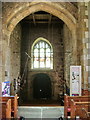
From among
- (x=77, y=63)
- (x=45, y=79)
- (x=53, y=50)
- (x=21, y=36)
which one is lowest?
(x=45, y=79)

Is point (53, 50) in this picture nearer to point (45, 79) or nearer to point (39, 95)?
point (45, 79)

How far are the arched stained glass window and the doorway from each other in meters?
0.70

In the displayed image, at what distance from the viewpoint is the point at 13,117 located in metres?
5.39

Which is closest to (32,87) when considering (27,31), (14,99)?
(27,31)

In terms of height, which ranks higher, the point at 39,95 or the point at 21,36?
the point at 21,36

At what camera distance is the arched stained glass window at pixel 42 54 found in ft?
45.8

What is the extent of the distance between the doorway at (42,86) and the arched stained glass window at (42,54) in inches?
27.6

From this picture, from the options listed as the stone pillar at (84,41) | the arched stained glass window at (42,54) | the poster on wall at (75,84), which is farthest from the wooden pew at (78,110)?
the arched stained glass window at (42,54)

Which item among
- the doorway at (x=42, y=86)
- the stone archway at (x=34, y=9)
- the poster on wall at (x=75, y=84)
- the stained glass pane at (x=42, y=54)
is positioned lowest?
the doorway at (x=42, y=86)

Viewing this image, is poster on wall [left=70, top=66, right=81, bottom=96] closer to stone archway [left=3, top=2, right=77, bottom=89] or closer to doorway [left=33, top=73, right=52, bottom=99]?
stone archway [left=3, top=2, right=77, bottom=89]

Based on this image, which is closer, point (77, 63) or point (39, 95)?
point (77, 63)

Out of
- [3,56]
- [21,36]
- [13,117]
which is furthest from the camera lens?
[21,36]

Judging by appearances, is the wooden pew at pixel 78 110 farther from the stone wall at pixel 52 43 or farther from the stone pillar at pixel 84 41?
the stone wall at pixel 52 43

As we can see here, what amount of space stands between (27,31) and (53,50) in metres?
2.22
